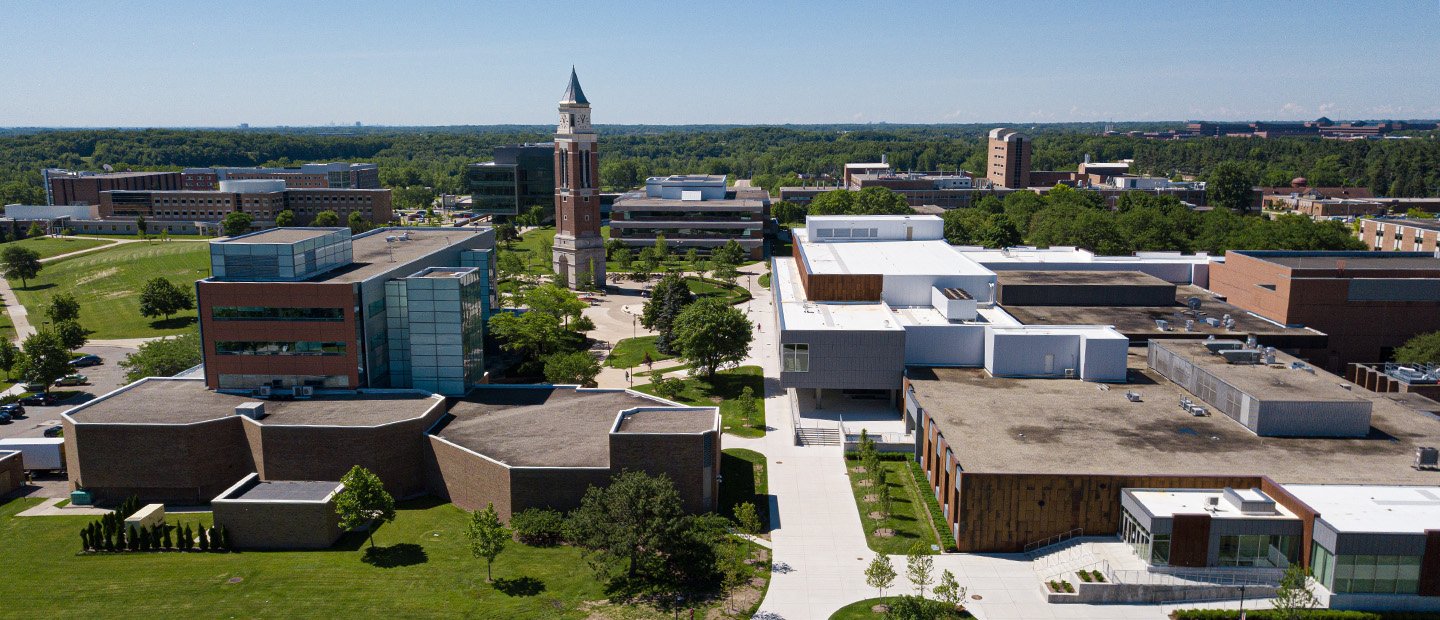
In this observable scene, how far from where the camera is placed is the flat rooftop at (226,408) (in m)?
46.1

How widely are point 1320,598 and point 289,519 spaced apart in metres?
43.5

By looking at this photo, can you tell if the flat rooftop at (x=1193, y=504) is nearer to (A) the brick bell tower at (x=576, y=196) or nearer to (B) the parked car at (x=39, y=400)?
(A) the brick bell tower at (x=576, y=196)

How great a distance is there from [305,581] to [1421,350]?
69232 mm

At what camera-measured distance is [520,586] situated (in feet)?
120

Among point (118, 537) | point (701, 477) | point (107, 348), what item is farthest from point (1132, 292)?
point (107, 348)

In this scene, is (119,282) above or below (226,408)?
below

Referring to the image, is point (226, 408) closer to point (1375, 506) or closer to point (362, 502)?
point (362, 502)

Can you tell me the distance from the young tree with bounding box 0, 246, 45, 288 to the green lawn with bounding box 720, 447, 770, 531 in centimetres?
9749

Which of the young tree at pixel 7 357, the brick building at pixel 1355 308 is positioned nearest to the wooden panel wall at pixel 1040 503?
the brick building at pixel 1355 308

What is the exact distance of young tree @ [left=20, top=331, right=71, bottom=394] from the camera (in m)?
63.4

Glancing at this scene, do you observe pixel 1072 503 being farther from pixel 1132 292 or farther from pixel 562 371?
pixel 1132 292

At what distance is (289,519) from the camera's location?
40.9 metres

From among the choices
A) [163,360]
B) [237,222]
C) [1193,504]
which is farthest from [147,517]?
[237,222]

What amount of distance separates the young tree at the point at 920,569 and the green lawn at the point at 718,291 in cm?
5995
